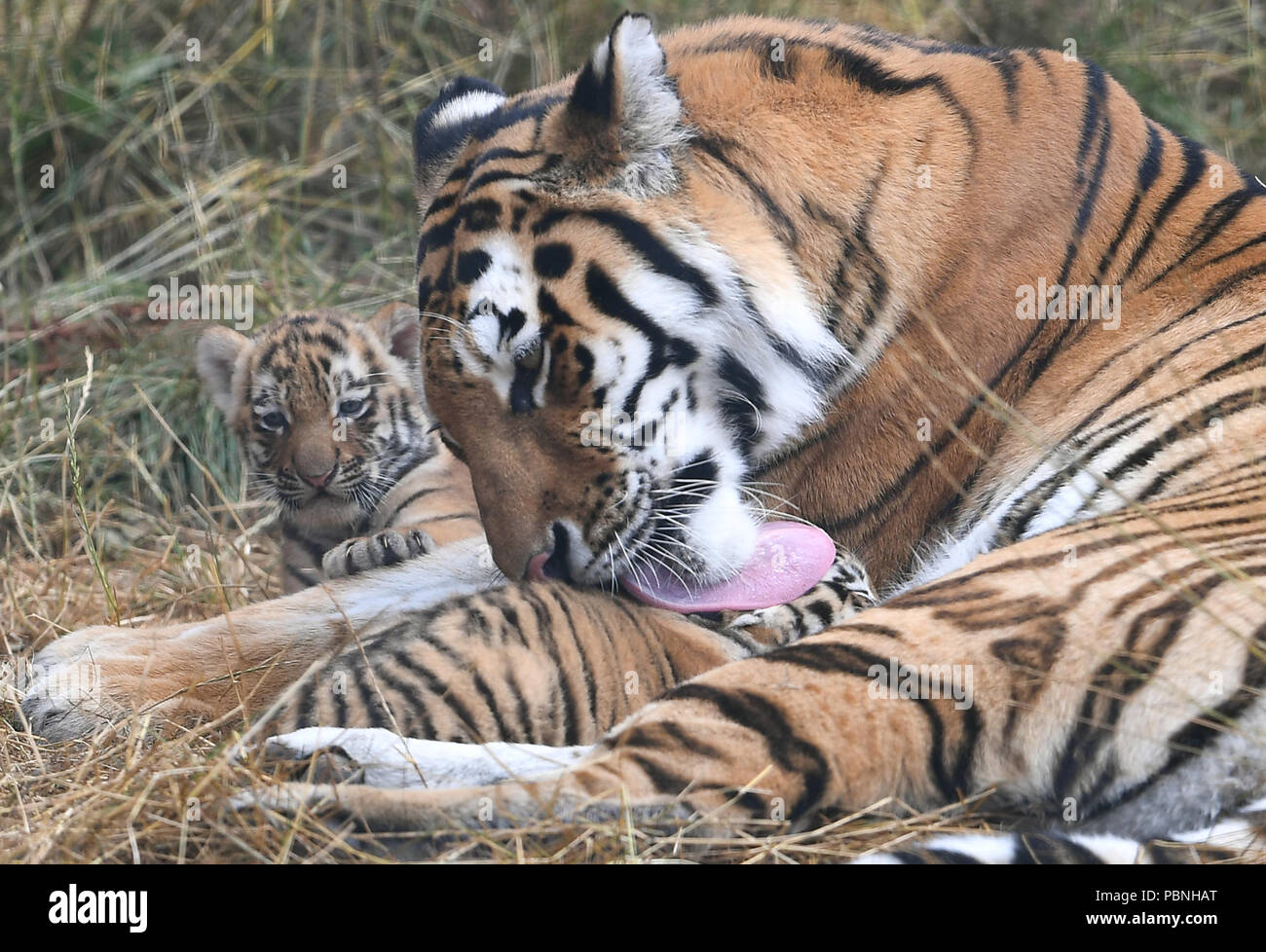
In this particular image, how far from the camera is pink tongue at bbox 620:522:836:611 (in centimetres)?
251

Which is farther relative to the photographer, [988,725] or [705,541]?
[705,541]

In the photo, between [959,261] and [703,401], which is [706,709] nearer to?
[703,401]

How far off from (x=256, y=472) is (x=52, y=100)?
93.7 inches

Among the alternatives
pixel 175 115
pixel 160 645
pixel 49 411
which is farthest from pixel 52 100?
pixel 160 645

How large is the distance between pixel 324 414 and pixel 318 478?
0.17 meters

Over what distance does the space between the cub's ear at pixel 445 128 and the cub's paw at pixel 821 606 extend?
103 cm

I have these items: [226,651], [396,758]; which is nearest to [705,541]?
[396,758]

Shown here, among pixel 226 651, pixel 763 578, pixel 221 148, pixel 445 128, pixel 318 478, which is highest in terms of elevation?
pixel 221 148

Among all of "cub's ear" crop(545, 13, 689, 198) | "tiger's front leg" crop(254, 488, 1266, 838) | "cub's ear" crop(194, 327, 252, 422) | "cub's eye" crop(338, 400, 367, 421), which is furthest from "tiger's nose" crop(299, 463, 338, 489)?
"tiger's front leg" crop(254, 488, 1266, 838)

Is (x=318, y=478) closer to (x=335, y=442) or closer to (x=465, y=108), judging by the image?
(x=335, y=442)

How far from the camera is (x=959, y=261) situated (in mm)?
2432

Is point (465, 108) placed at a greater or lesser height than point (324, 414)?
greater

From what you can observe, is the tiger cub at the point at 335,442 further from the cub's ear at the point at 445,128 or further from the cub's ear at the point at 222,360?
the cub's ear at the point at 445,128

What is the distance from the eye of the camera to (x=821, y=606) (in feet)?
8.23
